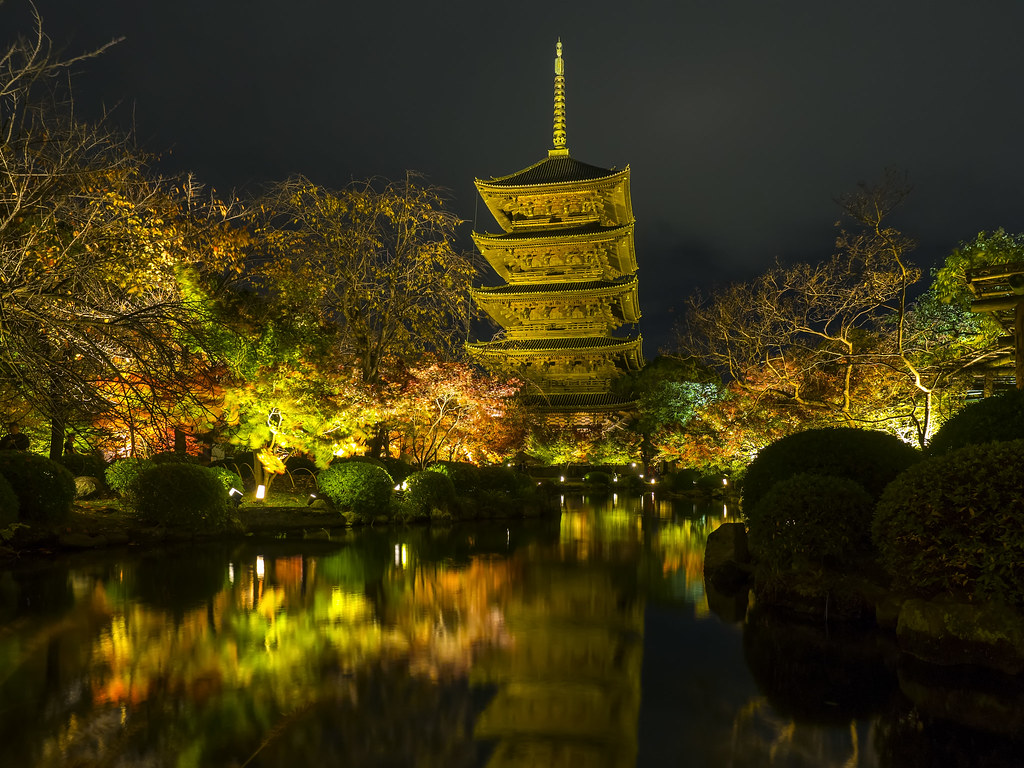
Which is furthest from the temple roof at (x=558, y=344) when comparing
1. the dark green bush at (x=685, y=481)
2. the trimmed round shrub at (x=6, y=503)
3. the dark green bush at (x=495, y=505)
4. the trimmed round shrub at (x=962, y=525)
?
the trimmed round shrub at (x=962, y=525)

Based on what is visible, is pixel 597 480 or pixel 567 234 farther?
pixel 567 234

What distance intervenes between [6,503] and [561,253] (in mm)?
29275

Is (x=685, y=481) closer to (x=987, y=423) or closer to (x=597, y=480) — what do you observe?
(x=597, y=480)

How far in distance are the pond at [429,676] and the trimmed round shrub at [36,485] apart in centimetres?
164

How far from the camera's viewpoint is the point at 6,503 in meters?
9.94

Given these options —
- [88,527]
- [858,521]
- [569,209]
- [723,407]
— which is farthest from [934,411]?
[569,209]

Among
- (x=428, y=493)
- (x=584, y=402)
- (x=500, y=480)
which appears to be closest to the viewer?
(x=428, y=493)

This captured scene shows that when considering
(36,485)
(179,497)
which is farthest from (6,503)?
(179,497)

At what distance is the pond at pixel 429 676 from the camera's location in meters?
4.00

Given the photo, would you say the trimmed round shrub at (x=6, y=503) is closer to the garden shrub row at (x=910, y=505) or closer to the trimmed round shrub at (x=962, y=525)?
the garden shrub row at (x=910, y=505)

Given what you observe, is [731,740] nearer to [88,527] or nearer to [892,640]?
[892,640]

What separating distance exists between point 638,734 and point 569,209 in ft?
111

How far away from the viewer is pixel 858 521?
7199 mm

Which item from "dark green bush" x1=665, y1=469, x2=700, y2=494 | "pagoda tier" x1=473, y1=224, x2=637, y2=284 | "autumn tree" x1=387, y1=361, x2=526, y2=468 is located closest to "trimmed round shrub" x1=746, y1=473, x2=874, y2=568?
"autumn tree" x1=387, y1=361, x2=526, y2=468
